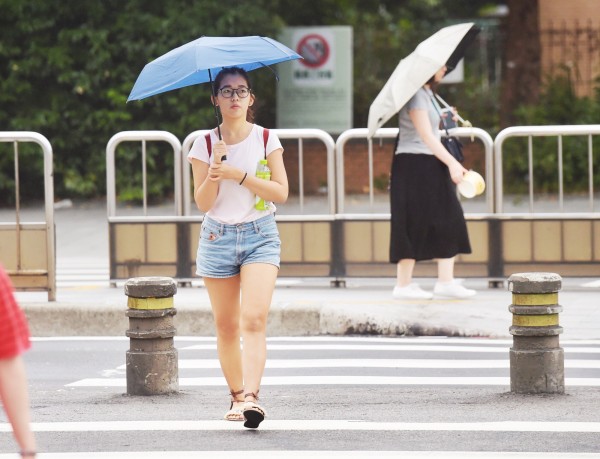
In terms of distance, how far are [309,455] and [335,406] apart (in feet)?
4.27

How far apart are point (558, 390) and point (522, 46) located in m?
16.5

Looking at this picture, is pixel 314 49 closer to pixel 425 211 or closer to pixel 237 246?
pixel 425 211

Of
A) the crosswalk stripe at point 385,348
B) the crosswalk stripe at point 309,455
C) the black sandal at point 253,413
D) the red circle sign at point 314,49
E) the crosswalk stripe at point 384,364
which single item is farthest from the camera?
the red circle sign at point 314,49

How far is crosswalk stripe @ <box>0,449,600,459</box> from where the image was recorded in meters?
6.45

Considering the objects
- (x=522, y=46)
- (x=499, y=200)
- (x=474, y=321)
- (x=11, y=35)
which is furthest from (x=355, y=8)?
(x=474, y=321)

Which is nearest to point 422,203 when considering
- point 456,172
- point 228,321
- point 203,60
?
point 456,172

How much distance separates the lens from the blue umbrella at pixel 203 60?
23.0ft

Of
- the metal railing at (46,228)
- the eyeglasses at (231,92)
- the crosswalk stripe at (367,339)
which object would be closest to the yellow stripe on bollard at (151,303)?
the eyeglasses at (231,92)

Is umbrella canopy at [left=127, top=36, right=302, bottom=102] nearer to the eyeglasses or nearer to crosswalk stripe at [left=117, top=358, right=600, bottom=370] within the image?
the eyeglasses

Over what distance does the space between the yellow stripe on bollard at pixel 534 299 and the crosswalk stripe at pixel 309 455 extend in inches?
65.1

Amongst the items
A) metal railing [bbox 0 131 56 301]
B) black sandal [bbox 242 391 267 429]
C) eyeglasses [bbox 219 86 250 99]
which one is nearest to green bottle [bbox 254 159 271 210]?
eyeglasses [bbox 219 86 250 99]

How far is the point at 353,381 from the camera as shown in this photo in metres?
8.86

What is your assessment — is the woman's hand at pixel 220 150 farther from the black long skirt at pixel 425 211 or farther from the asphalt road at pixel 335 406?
the black long skirt at pixel 425 211

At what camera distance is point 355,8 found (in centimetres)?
2708
